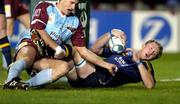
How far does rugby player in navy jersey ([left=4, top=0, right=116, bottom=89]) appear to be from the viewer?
11.0 meters

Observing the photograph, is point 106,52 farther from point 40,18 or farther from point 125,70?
point 40,18

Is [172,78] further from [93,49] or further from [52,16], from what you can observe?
[52,16]

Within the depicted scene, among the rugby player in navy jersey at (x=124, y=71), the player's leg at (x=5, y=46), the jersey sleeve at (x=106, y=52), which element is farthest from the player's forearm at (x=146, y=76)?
the player's leg at (x=5, y=46)

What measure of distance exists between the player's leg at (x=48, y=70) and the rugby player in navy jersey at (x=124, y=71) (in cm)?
40

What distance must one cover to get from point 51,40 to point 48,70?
431mm

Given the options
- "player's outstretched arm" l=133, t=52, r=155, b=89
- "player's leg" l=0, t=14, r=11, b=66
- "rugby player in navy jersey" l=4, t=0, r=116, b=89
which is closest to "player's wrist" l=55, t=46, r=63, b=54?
"rugby player in navy jersey" l=4, t=0, r=116, b=89

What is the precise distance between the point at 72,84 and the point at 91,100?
6.17ft

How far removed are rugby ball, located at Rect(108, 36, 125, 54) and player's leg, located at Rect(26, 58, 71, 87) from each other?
888mm

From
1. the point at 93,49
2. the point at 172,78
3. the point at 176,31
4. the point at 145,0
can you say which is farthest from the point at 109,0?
the point at 93,49

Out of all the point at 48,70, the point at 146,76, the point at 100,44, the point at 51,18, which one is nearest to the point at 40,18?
the point at 51,18

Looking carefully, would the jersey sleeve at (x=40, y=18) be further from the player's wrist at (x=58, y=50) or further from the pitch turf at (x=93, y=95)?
the pitch turf at (x=93, y=95)

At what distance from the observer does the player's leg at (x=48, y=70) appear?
35.3 feet

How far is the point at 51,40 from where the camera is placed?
11023 millimetres

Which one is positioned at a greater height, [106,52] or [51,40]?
[51,40]
